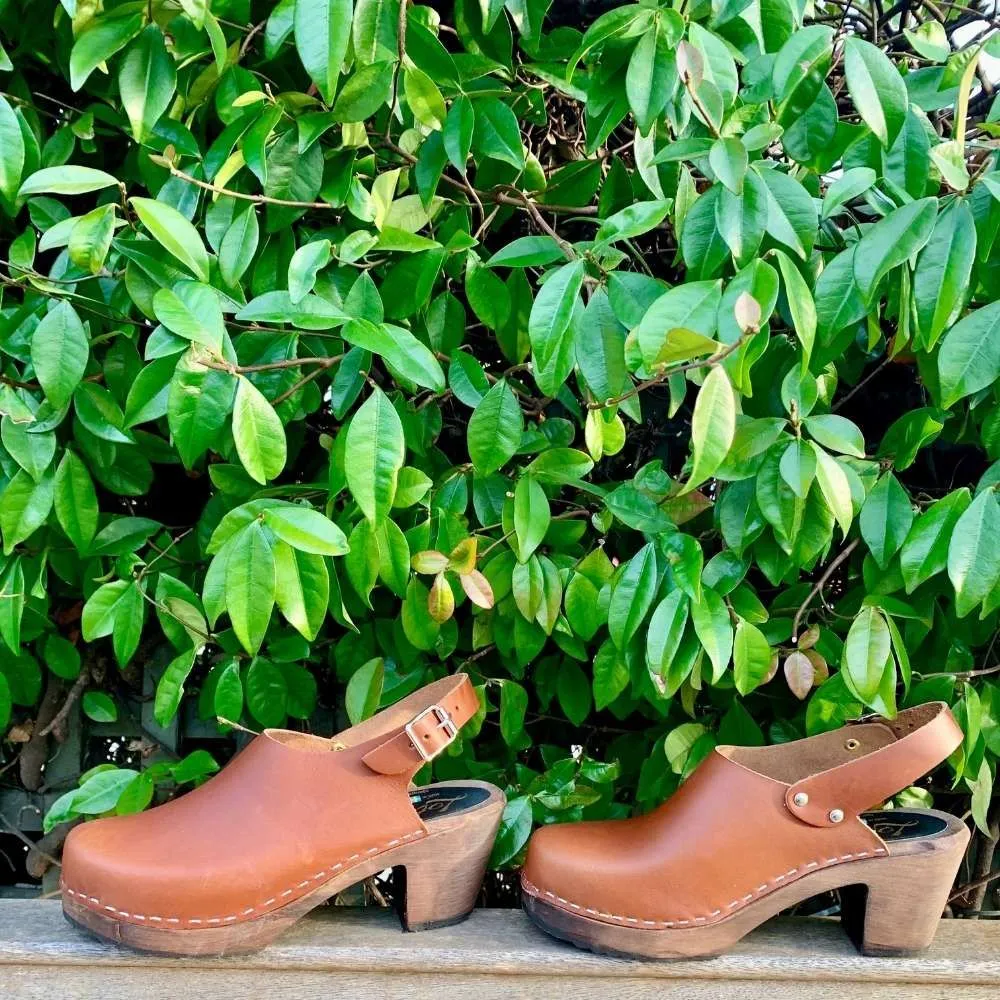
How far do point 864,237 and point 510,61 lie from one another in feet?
1.09

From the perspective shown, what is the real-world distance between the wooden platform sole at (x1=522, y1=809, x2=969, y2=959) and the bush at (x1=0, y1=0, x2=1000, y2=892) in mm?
127

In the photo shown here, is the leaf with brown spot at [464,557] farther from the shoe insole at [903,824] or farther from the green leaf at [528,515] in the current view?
the shoe insole at [903,824]

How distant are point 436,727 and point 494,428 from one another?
0.81ft

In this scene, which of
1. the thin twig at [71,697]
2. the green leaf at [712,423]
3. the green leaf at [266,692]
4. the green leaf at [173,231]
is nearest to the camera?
the green leaf at [712,423]

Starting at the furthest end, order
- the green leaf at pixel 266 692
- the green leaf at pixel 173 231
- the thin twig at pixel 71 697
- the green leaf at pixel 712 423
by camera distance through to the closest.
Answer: the thin twig at pixel 71 697 < the green leaf at pixel 266 692 < the green leaf at pixel 173 231 < the green leaf at pixel 712 423

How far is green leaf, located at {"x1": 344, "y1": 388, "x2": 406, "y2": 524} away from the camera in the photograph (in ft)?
2.15

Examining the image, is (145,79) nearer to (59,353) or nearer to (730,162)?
(59,353)

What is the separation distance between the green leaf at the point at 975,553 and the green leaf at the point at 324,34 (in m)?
0.56

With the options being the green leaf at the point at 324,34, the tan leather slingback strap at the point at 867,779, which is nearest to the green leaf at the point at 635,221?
the green leaf at the point at 324,34

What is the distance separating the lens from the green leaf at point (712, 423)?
590mm

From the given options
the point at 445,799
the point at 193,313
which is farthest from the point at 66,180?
the point at 445,799

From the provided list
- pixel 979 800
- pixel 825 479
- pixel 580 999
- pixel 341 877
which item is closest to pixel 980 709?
pixel 979 800

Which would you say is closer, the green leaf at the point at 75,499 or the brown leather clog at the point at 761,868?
the brown leather clog at the point at 761,868

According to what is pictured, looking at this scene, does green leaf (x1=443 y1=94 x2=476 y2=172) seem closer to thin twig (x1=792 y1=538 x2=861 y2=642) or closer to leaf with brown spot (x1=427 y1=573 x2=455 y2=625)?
leaf with brown spot (x1=427 y1=573 x2=455 y2=625)
